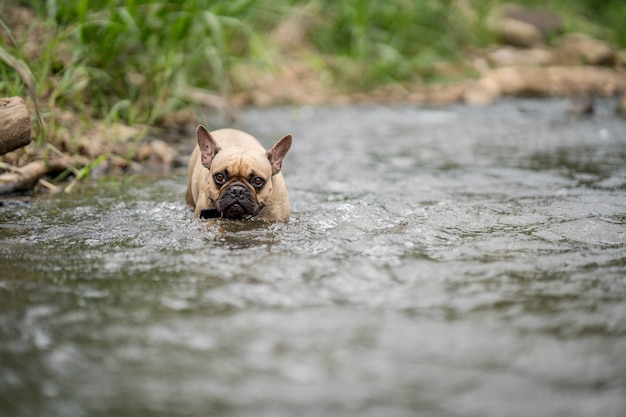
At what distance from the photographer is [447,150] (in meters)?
7.94

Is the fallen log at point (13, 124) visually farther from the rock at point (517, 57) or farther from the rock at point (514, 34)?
the rock at point (514, 34)

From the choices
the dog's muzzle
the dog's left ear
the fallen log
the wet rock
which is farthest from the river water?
the wet rock

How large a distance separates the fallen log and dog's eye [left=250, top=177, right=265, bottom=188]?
136 centimetres

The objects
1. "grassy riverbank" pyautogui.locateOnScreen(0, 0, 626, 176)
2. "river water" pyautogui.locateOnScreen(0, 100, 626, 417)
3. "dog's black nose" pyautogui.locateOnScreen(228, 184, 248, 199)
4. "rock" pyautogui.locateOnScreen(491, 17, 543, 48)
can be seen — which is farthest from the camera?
"rock" pyautogui.locateOnScreen(491, 17, 543, 48)

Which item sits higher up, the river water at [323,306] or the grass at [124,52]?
the grass at [124,52]

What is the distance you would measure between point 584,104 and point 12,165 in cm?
814

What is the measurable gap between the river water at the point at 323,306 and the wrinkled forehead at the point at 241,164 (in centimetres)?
33

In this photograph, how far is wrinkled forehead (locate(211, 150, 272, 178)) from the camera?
4.34 metres

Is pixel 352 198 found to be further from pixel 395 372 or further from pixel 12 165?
pixel 395 372

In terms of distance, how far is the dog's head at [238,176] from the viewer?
14.0ft

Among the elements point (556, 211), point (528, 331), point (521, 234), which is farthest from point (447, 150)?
point (528, 331)

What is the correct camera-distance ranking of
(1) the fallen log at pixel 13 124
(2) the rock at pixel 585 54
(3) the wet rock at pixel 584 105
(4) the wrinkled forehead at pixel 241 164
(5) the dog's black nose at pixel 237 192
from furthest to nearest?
1. (2) the rock at pixel 585 54
2. (3) the wet rock at pixel 584 105
3. (4) the wrinkled forehead at pixel 241 164
4. (5) the dog's black nose at pixel 237 192
5. (1) the fallen log at pixel 13 124

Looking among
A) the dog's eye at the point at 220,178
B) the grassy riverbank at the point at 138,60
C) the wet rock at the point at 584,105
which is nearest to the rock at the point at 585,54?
the grassy riverbank at the point at 138,60

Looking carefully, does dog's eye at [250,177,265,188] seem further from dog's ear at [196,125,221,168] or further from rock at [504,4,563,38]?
rock at [504,4,563,38]
